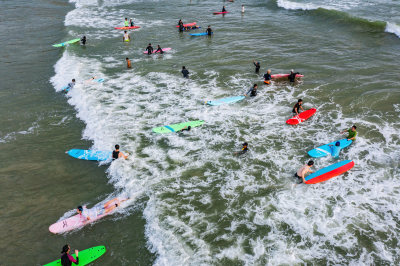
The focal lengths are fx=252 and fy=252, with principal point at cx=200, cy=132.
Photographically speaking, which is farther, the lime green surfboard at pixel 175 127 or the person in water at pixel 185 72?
the person in water at pixel 185 72

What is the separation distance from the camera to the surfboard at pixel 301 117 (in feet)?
50.4

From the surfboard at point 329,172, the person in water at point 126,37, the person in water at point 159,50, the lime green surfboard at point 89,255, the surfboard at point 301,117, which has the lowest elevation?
the lime green surfboard at point 89,255

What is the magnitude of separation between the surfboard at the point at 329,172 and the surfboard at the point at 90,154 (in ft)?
33.0

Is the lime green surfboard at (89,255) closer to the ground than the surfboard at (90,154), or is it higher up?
closer to the ground

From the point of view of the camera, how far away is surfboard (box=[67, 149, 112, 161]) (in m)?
13.3

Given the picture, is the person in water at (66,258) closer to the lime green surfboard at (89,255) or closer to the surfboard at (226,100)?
the lime green surfboard at (89,255)

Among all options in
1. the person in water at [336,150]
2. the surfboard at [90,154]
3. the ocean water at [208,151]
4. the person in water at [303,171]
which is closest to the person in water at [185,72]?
the ocean water at [208,151]

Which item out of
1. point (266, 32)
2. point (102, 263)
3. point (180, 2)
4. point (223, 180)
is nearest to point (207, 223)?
point (223, 180)

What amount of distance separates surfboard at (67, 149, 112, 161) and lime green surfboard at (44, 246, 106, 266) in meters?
5.22

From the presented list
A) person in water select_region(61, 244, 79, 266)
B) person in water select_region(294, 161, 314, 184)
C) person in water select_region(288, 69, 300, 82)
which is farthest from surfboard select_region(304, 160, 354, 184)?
person in water select_region(61, 244, 79, 266)

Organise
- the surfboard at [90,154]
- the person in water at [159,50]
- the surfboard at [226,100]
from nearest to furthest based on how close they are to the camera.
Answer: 1. the surfboard at [90,154]
2. the surfboard at [226,100]
3. the person in water at [159,50]

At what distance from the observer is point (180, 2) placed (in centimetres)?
4944

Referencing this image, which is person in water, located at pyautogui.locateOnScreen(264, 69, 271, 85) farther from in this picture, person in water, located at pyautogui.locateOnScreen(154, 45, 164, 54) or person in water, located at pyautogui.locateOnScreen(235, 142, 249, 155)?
person in water, located at pyautogui.locateOnScreen(154, 45, 164, 54)

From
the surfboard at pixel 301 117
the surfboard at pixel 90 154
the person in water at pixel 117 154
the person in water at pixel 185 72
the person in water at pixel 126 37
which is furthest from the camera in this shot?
the person in water at pixel 126 37
